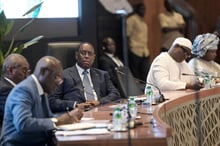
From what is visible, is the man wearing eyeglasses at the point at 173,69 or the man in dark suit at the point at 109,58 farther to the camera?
the man in dark suit at the point at 109,58

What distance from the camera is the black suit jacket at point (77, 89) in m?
4.30

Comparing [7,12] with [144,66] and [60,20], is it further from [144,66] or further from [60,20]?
[144,66]

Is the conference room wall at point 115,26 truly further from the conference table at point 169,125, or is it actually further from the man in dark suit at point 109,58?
the conference table at point 169,125

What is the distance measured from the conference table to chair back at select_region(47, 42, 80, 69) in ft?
3.19

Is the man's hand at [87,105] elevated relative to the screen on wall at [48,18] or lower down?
lower down

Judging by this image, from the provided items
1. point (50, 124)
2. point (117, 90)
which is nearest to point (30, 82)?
point (50, 124)

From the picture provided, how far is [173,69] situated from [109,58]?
2046mm

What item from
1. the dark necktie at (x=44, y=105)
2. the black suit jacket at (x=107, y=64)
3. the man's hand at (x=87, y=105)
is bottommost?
the man's hand at (x=87, y=105)

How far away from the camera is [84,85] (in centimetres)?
449

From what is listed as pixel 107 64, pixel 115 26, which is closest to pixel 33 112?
pixel 107 64

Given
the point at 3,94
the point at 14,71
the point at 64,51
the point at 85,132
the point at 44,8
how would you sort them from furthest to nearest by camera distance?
the point at 44,8, the point at 64,51, the point at 14,71, the point at 3,94, the point at 85,132

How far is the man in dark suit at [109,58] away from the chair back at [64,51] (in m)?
1.40

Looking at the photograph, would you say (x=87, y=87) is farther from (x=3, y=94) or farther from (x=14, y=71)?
(x=3, y=94)

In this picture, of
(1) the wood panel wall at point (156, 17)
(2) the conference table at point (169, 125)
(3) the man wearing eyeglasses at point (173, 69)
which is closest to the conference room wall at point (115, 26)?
(1) the wood panel wall at point (156, 17)
